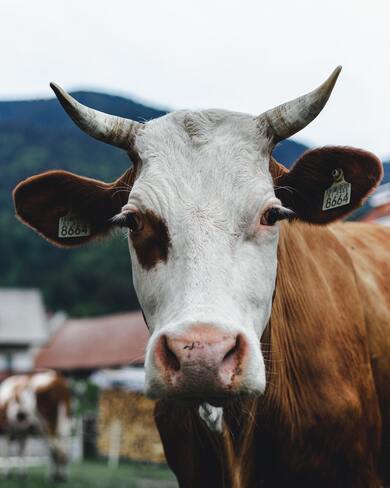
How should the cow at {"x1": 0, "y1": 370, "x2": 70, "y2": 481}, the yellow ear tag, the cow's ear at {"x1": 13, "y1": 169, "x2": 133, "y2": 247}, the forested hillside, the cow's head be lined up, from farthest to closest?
the forested hillside < the cow at {"x1": 0, "y1": 370, "x2": 70, "y2": 481} < the yellow ear tag < the cow's ear at {"x1": 13, "y1": 169, "x2": 133, "y2": 247} < the cow's head

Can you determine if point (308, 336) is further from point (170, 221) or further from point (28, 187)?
point (28, 187)

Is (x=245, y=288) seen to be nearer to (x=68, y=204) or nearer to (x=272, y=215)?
(x=272, y=215)

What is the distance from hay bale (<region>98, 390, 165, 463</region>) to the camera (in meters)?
23.3

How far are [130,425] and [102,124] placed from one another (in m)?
23.1

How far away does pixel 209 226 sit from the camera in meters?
3.21

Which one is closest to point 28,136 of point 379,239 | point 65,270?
point 65,270

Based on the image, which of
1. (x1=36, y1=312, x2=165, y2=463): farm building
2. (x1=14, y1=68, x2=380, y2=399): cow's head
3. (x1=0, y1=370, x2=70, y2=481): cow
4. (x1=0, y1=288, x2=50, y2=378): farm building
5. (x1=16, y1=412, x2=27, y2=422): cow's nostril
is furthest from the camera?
(x1=0, y1=288, x2=50, y2=378): farm building

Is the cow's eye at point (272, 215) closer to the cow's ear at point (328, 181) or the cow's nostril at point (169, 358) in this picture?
the cow's ear at point (328, 181)

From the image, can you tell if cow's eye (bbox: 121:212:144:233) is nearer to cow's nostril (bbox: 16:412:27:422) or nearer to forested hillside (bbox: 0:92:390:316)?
cow's nostril (bbox: 16:412:27:422)

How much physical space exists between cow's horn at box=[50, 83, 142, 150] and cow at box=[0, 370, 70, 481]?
560 inches

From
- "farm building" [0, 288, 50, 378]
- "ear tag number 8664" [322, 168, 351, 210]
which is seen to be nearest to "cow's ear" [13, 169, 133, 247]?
"ear tag number 8664" [322, 168, 351, 210]

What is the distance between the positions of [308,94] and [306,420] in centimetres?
150

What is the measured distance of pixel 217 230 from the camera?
126 inches

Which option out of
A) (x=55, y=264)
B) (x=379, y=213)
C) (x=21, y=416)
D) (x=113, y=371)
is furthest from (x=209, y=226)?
(x=55, y=264)
